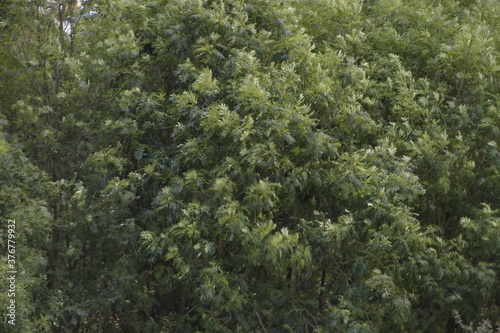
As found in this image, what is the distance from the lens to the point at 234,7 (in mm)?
8109

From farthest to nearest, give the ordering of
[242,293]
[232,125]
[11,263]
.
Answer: [242,293] < [232,125] < [11,263]

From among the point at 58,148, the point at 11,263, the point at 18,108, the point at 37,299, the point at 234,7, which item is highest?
the point at 234,7

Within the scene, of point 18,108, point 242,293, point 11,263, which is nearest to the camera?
point 11,263

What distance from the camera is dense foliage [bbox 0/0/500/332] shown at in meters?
7.32

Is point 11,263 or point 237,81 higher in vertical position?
point 237,81

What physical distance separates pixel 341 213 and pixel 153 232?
84.5 inches

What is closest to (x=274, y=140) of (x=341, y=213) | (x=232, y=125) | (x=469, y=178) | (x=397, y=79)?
(x=232, y=125)

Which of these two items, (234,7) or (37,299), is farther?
(234,7)

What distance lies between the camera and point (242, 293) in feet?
25.6

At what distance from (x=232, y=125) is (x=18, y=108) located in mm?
2792

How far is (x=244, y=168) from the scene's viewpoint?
7.50 m

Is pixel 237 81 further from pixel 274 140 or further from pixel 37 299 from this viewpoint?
pixel 37 299

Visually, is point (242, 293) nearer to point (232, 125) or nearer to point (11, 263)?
point (232, 125)

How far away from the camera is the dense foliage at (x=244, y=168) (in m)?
7.32
